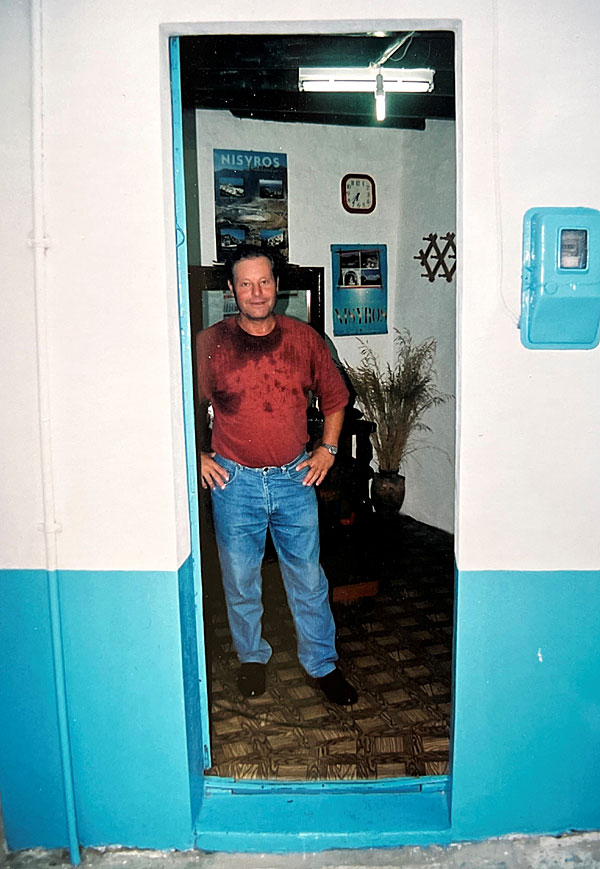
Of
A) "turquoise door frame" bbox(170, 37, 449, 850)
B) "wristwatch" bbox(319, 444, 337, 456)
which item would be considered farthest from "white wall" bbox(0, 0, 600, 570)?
"wristwatch" bbox(319, 444, 337, 456)

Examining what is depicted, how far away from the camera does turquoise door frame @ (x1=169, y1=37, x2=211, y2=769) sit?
2.05m

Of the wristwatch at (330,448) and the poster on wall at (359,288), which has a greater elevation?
the poster on wall at (359,288)

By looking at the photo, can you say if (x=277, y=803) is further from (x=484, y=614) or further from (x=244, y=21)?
(x=244, y=21)

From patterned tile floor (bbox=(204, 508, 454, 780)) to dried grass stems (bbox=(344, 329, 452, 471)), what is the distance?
74 centimetres

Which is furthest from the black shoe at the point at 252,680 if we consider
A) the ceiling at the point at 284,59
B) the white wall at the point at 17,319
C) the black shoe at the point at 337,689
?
the ceiling at the point at 284,59

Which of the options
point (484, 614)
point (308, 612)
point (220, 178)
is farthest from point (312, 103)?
point (484, 614)

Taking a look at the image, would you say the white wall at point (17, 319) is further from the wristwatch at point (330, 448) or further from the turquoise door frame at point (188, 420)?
the wristwatch at point (330, 448)

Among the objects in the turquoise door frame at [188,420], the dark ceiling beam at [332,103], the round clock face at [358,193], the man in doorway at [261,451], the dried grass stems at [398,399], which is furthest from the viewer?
the round clock face at [358,193]

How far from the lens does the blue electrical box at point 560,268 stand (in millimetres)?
1885

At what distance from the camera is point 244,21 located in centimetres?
187

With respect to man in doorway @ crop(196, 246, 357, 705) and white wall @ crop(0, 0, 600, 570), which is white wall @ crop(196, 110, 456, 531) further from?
white wall @ crop(0, 0, 600, 570)

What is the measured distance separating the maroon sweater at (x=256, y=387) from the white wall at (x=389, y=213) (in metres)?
1.99

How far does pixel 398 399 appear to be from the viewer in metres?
4.93

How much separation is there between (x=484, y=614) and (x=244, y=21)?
184 cm
